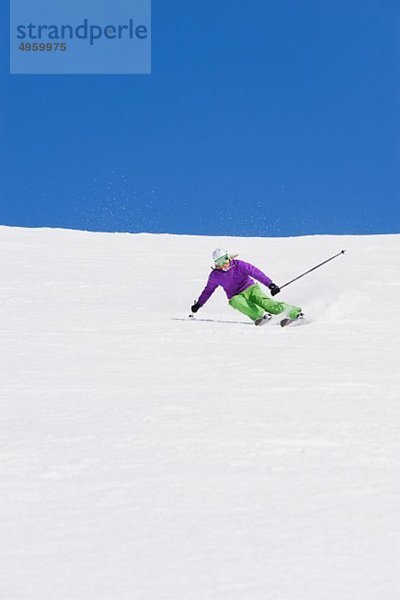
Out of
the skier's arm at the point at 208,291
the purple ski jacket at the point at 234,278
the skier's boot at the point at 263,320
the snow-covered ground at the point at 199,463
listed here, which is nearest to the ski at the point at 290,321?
the skier's boot at the point at 263,320

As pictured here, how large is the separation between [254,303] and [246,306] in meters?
0.12

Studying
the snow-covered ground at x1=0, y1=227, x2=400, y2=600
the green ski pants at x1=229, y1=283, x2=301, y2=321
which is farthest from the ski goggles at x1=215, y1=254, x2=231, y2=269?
the snow-covered ground at x1=0, y1=227, x2=400, y2=600

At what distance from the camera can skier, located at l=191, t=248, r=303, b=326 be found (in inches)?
383

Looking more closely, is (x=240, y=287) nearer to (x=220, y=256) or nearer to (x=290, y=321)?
(x=220, y=256)

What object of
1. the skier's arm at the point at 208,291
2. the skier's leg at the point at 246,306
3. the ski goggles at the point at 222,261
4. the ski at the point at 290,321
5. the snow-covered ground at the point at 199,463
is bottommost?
the snow-covered ground at the point at 199,463

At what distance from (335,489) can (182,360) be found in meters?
3.50

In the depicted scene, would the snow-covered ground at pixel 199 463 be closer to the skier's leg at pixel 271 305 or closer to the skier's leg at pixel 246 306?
the skier's leg at pixel 271 305

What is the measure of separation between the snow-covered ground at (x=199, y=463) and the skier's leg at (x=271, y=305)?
0.63 m

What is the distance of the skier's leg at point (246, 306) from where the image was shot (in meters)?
9.84

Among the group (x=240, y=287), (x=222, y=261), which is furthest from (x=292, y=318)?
(x=222, y=261)

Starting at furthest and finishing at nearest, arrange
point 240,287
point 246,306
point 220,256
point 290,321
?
point 240,287
point 246,306
point 220,256
point 290,321

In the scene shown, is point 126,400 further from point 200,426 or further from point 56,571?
point 56,571

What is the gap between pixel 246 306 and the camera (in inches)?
388

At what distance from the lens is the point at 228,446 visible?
3.79 metres
